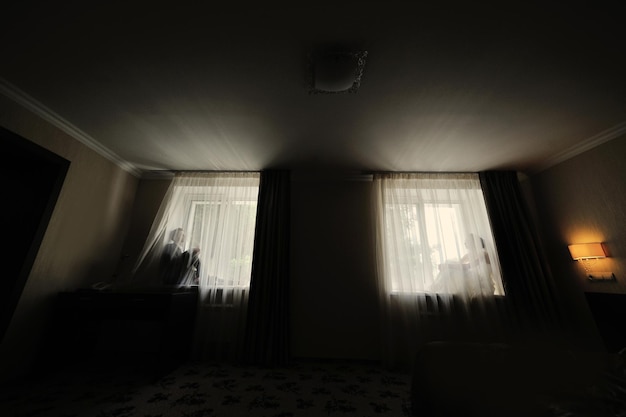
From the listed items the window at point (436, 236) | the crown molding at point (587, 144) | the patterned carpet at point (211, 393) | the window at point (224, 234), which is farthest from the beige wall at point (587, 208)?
the window at point (224, 234)

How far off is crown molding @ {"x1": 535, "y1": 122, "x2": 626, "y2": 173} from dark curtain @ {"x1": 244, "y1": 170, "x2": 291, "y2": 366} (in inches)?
123

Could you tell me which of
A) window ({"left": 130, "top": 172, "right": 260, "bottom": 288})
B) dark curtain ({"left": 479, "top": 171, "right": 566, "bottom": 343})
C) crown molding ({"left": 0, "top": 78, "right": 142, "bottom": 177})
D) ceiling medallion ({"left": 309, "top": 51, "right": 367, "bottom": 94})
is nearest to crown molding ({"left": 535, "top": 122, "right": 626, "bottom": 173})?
dark curtain ({"left": 479, "top": 171, "right": 566, "bottom": 343})

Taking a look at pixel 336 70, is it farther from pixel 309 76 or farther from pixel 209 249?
pixel 209 249

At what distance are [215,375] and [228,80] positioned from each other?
2468 millimetres

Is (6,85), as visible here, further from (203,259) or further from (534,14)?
(534,14)

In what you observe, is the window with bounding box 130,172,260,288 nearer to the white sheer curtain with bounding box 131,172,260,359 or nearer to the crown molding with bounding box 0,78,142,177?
the white sheer curtain with bounding box 131,172,260,359

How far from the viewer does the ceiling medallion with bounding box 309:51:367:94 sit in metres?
1.46

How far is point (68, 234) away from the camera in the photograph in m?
2.22

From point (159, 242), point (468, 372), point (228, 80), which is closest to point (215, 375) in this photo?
point (159, 242)

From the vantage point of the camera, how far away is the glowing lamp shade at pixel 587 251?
2180 mm

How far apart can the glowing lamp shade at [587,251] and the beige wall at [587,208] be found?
9 centimetres

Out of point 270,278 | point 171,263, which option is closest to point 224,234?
point 171,263

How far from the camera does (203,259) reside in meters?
2.69

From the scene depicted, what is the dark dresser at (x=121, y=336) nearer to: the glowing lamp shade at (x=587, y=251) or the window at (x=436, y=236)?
the window at (x=436, y=236)
